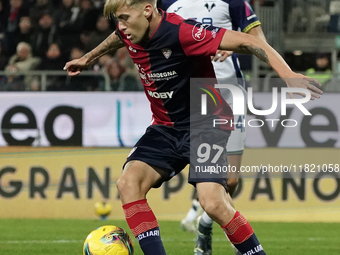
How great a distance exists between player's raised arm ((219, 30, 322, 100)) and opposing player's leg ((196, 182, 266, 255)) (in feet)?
2.90

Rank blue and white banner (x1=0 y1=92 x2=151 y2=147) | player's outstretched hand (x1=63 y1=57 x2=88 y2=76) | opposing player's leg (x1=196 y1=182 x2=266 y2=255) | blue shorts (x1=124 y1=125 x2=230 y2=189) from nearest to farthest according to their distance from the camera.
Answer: opposing player's leg (x1=196 y1=182 x2=266 y2=255)
blue shorts (x1=124 y1=125 x2=230 y2=189)
player's outstretched hand (x1=63 y1=57 x2=88 y2=76)
blue and white banner (x1=0 y1=92 x2=151 y2=147)

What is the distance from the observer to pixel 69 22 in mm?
12914

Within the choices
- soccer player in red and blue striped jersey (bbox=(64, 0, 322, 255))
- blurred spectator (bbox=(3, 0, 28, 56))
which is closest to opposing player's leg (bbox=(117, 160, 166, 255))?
soccer player in red and blue striped jersey (bbox=(64, 0, 322, 255))

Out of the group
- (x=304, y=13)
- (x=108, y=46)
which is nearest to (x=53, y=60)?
(x=304, y=13)

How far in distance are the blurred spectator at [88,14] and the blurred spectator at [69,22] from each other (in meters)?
0.08


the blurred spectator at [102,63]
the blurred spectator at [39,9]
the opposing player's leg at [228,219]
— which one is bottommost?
the opposing player's leg at [228,219]

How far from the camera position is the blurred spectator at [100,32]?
1254 cm

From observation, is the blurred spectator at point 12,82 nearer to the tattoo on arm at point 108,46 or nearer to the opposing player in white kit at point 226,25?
the opposing player in white kit at point 226,25

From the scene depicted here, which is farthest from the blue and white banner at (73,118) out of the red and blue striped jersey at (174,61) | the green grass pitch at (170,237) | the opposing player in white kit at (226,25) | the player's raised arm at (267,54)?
the player's raised arm at (267,54)

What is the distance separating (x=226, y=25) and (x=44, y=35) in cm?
726

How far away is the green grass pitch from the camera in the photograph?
6686mm

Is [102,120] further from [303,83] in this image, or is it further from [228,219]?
[303,83]

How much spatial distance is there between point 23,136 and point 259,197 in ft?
11.6

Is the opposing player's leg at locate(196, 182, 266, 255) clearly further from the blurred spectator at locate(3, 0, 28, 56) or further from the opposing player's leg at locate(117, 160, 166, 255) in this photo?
the blurred spectator at locate(3, 0, 28, 56)
